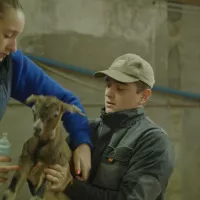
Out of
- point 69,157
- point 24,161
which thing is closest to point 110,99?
point 69,157

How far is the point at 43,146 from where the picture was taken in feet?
4.30

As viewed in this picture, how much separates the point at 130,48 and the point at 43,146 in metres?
1.43

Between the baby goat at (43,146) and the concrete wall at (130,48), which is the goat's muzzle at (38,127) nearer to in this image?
the baby goat at (43,146)

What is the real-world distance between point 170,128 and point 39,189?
4.91 feet

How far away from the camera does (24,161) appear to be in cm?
131

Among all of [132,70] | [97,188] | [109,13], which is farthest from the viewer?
[109,13]

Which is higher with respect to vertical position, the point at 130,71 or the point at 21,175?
the point at 130,71

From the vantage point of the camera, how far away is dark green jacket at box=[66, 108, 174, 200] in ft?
4.52

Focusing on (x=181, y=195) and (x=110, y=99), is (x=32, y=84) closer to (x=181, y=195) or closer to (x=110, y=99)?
(x=110, y=99)

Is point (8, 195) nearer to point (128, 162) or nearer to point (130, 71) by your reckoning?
point (128, 162)

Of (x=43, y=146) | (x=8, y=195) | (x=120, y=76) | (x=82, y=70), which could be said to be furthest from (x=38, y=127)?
(x=82, y=70)

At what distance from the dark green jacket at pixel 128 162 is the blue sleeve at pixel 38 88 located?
0.33 ft

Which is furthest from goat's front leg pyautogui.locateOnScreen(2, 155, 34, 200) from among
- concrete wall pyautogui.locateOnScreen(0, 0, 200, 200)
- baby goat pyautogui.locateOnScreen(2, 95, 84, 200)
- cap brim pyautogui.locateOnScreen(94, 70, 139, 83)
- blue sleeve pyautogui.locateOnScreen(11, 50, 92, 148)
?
concrete wall pyautogui.locateOnScreen(0, 0, 200, 200)

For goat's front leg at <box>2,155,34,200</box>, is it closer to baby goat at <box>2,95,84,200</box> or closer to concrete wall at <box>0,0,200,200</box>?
baby goat at <box>2,95,84,200</box>
